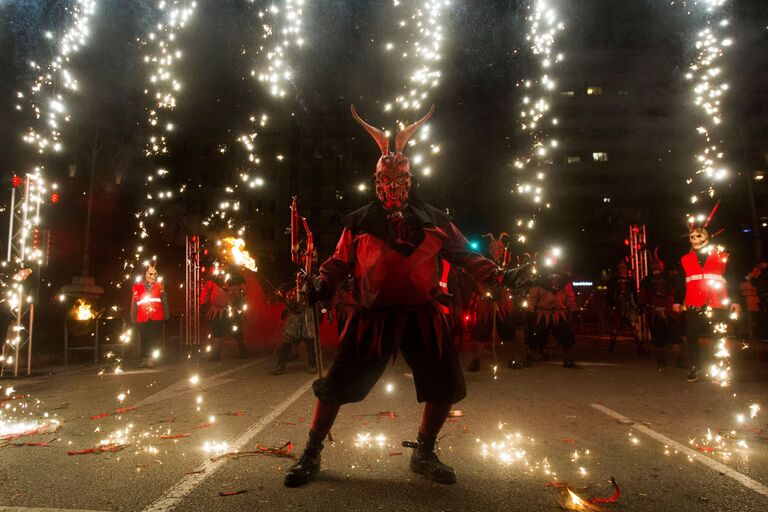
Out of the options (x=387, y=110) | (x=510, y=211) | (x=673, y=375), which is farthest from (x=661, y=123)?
(x=673, y=375)

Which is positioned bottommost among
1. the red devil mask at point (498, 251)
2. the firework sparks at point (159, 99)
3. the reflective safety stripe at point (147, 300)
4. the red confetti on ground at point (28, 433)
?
the red confetti on ground at point (28, 433)

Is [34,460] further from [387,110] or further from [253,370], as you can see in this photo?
[387,110]

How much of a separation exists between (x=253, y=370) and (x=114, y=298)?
25.0 feet

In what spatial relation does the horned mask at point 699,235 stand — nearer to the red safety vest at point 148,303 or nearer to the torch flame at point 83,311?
the red safety vest at point 148,303

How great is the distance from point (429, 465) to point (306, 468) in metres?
0.81

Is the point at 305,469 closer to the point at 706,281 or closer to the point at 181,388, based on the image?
the point at 181,388

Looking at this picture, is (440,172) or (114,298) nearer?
(114,298)

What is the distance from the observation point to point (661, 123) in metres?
62.6

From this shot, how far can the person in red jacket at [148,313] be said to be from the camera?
32.8ft

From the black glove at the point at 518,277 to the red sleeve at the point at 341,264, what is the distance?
112 centimetres

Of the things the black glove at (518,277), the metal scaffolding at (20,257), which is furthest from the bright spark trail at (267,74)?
the black glove at (518,277)

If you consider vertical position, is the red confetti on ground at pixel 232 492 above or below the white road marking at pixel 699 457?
above

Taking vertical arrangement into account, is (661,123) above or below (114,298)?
A: above

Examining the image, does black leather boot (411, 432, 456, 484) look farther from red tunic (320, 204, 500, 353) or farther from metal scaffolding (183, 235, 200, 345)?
metal scaffolding (183, 235, 200, 345)
